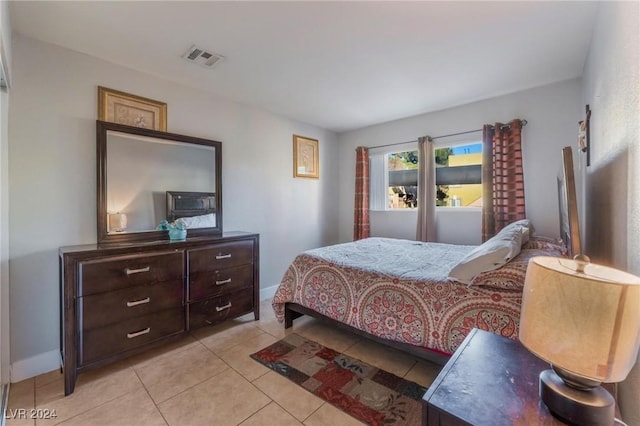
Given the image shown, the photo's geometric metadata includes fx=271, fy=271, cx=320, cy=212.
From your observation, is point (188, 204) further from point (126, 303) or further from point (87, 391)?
point (87, 391)

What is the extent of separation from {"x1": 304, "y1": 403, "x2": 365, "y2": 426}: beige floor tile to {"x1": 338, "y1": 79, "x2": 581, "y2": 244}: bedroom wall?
259 centimetres

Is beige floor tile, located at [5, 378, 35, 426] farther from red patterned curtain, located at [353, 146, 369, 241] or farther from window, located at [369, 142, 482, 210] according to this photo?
window, located at [369, 142, 482, 210]

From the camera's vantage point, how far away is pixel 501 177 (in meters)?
2.98

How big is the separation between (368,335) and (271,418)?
85 centimetres

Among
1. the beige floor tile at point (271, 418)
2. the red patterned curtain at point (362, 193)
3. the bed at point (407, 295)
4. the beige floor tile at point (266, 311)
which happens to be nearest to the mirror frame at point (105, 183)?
the beige floor tile at point (266, 311)

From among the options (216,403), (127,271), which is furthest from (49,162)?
(216,403)

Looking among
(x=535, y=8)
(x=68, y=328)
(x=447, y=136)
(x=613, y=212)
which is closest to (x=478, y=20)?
(x=535, y=8)

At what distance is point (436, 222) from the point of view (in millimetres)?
3580

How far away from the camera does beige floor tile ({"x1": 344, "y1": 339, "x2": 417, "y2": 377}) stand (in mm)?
2017

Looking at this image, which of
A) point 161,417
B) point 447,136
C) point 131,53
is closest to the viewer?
point 161,417

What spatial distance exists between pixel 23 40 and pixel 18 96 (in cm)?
40

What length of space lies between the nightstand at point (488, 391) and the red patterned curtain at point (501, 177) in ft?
7.52

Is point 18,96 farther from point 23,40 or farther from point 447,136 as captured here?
point 447,136

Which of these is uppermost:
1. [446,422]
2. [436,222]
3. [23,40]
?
[23,40]
